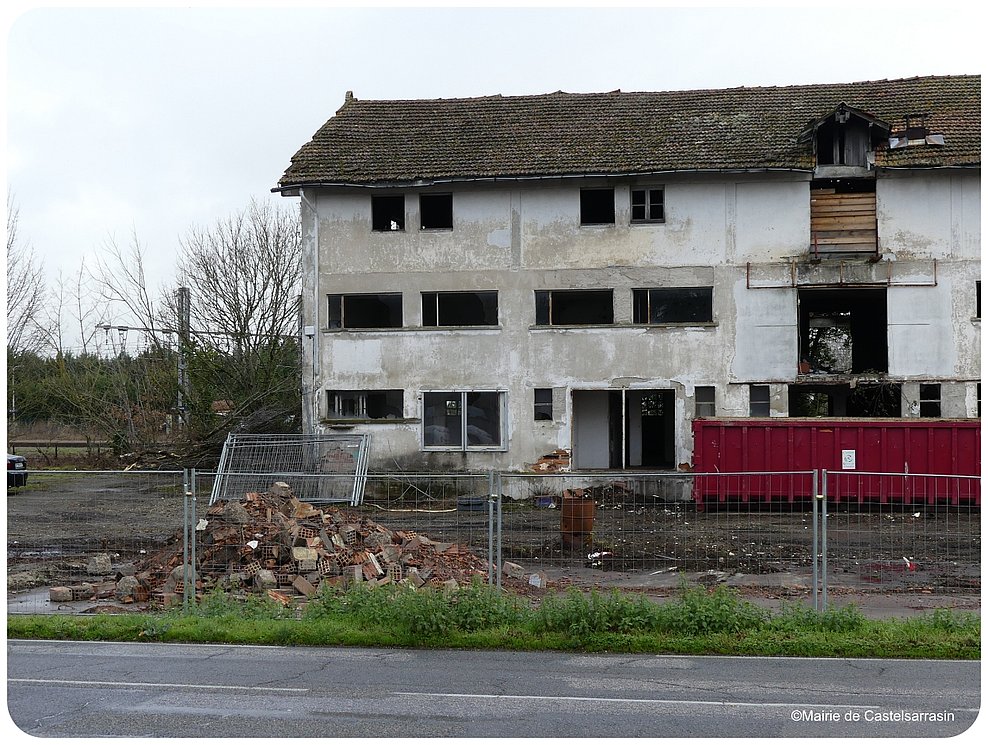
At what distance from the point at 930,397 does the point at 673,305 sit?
7207 mm

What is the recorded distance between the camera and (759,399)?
26.5m

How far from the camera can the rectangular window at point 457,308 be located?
27.7 meters

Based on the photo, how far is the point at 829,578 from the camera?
11539mm

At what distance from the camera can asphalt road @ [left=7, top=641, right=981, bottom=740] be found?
698 centimetres

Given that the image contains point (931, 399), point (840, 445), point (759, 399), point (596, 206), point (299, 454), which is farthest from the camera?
point (596, 206)

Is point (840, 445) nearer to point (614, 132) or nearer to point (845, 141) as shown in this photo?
point (845, 141)

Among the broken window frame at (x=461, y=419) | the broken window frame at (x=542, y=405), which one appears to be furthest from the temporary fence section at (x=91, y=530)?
the broken window frame at (x=542, y=405)

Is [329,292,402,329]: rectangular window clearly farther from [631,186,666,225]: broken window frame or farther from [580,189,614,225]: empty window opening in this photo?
[631,186,666,225]: broken window frame

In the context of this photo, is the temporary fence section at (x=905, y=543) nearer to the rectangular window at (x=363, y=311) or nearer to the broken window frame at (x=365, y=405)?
the broken window frame at (x=365, y=405)

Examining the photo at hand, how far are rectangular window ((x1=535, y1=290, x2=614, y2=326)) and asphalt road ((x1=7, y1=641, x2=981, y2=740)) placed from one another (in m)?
18.3

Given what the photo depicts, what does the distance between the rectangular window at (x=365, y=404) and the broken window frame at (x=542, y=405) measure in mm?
3772

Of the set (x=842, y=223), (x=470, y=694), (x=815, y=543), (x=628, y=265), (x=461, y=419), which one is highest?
(x=842, y=223)

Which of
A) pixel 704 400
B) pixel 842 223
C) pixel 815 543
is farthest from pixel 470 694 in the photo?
pixel 842 223

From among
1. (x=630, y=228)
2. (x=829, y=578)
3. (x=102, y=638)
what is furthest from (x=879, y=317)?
(x=102, y=638)
